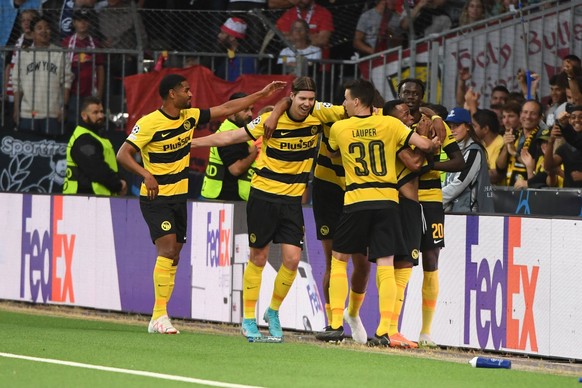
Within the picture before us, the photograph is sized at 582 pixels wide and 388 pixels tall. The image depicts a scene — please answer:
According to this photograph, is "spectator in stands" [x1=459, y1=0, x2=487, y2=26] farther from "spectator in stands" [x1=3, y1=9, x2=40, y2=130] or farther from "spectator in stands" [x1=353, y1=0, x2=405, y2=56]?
"spectator in stands" [x1=3, y1=9, x2=40, y2=130]

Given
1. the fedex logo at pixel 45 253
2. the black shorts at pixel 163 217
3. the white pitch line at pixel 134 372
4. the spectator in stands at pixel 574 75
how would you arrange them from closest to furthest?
the white pitch line at pixel 134 372
the black shorts at pixel 163 217
the spectator in stands at pixel 574 75
the fedex logo at pixel 45 253

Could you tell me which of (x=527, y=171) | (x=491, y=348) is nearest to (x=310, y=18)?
(x=527, y=171)

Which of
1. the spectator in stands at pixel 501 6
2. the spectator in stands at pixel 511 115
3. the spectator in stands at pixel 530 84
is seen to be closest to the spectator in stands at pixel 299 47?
the spectator in stands at pixel 501 6

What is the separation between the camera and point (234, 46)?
17.4m

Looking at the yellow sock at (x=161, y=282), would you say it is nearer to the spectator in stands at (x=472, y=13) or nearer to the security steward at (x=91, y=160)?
the security steward at (x=91, y=160)


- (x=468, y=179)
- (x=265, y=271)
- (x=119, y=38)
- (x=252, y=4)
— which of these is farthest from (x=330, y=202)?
(x=252, y=4)

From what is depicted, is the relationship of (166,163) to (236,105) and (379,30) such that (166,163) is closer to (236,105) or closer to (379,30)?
(236,105)

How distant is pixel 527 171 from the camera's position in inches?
559

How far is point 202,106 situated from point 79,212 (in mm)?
2840

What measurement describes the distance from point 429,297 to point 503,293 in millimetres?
633

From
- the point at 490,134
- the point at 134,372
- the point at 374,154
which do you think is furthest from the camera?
the point at 490,134

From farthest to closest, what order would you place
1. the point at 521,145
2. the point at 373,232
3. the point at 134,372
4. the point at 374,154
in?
the point at 521,145 < the point at 373,232 < the point at 374,154 < the point at 134,372

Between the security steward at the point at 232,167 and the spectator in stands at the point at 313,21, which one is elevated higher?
the spectator in stands at the point at 313,21

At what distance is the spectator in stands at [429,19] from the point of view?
16938 mm
